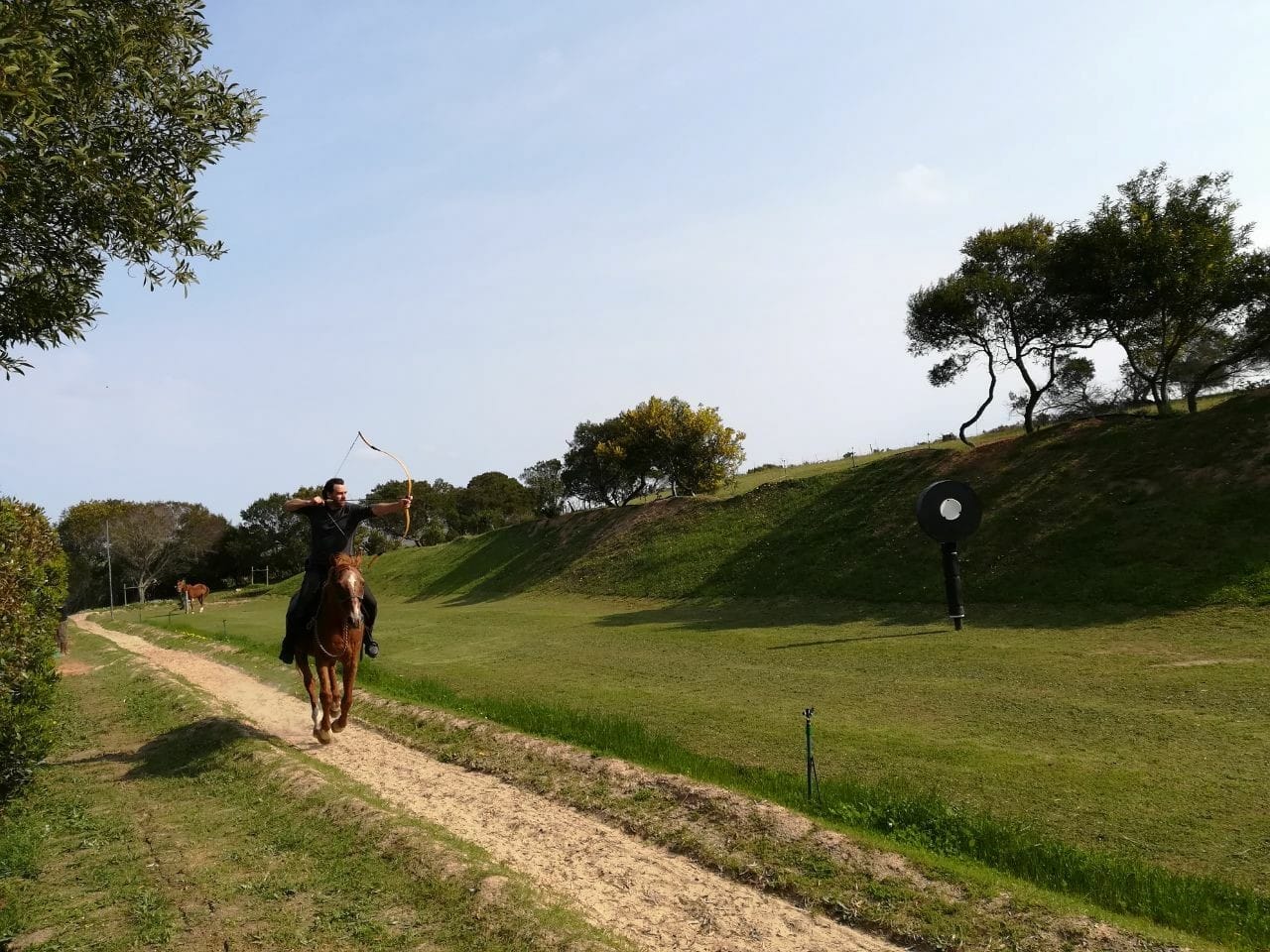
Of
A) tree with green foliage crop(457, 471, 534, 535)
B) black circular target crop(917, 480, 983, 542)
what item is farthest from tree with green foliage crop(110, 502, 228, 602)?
black circular target crop(917, 480, 983, 542)

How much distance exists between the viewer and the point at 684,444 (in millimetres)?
62844

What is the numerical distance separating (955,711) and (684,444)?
50029 millimetres

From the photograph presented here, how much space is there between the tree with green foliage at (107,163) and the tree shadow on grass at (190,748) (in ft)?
21.3

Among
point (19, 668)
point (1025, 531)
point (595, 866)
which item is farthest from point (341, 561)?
point (1025, 531)

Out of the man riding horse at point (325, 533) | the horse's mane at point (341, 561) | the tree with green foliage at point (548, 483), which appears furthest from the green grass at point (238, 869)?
the tree with green foliage at point (548, 483)

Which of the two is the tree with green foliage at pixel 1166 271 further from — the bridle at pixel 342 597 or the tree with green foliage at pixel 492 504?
the tree with green foliage at pixel 492 504

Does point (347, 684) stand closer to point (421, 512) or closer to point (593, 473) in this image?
point (593, 473)

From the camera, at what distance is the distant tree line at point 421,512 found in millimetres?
63188

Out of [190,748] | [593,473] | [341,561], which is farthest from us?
[593,473]

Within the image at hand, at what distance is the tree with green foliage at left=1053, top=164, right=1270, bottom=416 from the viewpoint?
30.8 m

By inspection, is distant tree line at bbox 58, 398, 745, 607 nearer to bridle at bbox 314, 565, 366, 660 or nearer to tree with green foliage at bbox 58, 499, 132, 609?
tree with green foliage at bbox 58, 499, 132, 609

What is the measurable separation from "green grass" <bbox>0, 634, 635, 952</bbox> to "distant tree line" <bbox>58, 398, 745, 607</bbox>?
171 ft

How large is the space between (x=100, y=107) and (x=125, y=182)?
2.91 ft

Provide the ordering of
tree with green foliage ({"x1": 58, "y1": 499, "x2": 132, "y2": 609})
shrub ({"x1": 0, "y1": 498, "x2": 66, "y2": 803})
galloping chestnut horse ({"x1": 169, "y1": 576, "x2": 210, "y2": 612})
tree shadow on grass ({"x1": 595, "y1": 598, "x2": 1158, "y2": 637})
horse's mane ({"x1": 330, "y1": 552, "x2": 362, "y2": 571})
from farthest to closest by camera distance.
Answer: tree with green foliage ({"x1": 58, "y1": 499, "x2": 132, "y2": 609}) < galloping chestnut horse ({"x1": 169, "y1": 576, "x2": 210, "y2": 612}) < tree shadow on grass ({"x1": 595, "y1": 598, "x2": 1158, "y2": 637}) < horse's mane ({"x1": 330, "y1": 552, "x2": 362, "y2": 571}) < shrub ({"x1": 0, "y1": 498, "x2": 66, "y2": 803})
